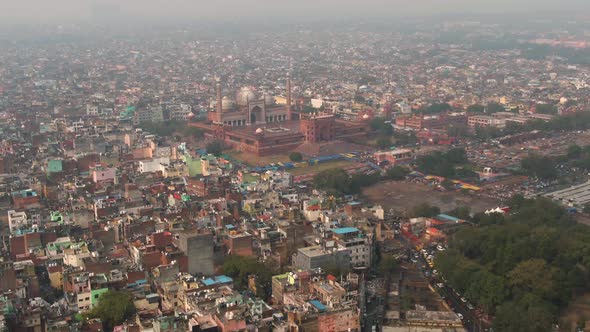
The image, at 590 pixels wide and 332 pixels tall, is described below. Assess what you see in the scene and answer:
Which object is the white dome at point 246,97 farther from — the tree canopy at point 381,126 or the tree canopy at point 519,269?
the tree canopy at point 519,269

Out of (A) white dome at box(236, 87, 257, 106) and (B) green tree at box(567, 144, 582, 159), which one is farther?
(A) white dome at box(236, 87, 257, 106)

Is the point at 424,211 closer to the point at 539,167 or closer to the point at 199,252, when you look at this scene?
the point at 199,252

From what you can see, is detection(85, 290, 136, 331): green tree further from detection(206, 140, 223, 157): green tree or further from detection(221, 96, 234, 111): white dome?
detection(221, 96, 234, 111): white dome

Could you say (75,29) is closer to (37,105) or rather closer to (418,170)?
(37,105)

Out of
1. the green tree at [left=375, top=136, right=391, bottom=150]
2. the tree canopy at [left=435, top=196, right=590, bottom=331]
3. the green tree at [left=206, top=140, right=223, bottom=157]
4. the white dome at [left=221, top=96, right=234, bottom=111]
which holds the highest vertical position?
the tree canopy at [left=435, top=196, right=590, bottom=331]

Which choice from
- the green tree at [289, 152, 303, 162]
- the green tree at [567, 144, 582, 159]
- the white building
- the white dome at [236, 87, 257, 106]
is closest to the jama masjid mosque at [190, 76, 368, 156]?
the white dome at [236, 87, 257, 106]

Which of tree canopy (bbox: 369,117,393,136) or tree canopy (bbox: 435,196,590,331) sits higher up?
tree canopy (bbox: 435,196,590,331)
